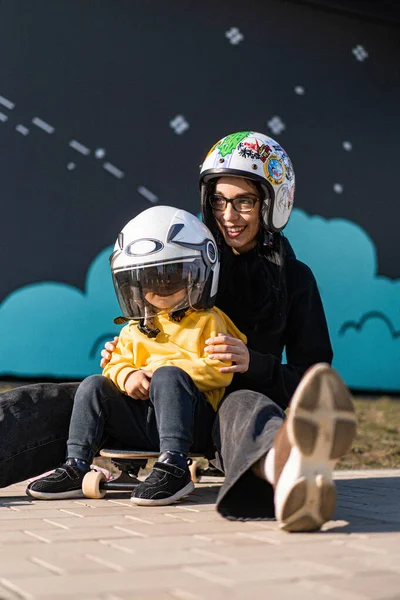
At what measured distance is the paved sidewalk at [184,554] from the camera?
1728 mm

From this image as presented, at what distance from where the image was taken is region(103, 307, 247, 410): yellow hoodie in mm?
3039

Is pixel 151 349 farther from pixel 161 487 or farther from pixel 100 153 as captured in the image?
pixel 100 153

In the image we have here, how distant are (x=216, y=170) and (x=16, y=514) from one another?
1.62m

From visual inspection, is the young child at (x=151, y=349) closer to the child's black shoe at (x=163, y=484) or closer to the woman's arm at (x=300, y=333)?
the child's black shoe at (x=163, y=484)

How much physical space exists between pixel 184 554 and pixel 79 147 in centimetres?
602

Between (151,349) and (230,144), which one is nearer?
(151,349)

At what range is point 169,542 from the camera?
2.26 meters

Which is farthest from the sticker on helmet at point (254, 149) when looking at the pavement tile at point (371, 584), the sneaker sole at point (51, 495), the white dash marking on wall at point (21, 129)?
the white dash marking on wall at point (21, 129)

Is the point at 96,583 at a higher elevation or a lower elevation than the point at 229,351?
lower

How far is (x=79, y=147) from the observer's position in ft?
25.2

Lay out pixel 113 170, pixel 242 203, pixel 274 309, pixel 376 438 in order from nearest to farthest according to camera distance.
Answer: pixel 274 309 < pixel 242 203 < pixel 376 438 < pixel 113 170

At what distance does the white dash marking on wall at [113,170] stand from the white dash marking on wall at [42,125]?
58cm

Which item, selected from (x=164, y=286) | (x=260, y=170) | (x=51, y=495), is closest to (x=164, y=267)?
(x=164, y=286)

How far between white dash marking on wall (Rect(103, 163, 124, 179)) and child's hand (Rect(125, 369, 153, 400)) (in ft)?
16.2
